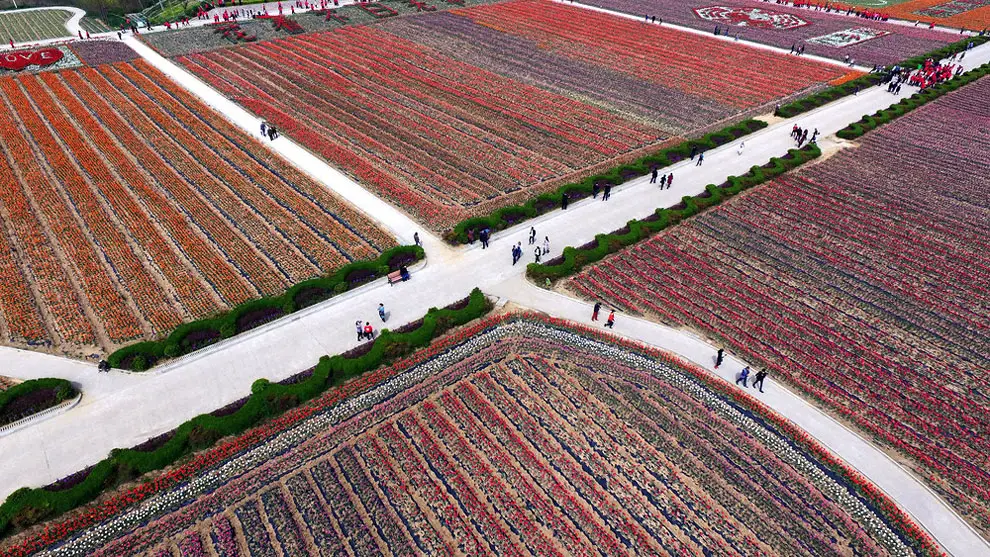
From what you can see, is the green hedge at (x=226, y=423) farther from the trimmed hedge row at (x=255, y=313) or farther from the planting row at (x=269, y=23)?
the planting row at (x=269, y=23)

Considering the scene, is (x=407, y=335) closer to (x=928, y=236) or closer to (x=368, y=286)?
(x=368, y=286)

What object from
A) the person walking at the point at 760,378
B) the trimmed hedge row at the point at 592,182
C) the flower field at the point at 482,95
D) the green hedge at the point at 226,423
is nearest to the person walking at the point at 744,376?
the person walking at the point at 760,378

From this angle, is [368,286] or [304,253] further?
[304,253]

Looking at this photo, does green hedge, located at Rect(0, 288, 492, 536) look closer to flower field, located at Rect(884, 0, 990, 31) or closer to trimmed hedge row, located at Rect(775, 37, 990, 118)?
trimmed hedge row, located at Rect(775, 37, 990, 118)

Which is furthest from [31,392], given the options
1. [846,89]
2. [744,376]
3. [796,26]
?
[796,26]

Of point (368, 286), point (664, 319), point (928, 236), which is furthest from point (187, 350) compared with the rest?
point (928, 236)

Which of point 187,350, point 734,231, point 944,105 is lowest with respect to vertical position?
point 187,350

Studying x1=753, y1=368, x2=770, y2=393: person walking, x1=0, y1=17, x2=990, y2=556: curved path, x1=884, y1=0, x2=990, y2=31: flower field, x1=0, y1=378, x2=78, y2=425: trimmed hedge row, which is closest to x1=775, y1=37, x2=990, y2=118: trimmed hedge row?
x1=0, y1=17, x2=990, y2=556: curved path
